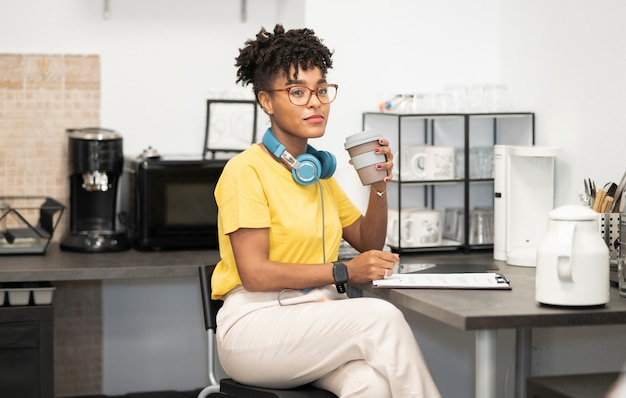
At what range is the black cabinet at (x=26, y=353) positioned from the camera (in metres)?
2.77

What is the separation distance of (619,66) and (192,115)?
1562 millimetres

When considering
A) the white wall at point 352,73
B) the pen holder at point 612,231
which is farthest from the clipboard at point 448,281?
the white wall at point 352,73

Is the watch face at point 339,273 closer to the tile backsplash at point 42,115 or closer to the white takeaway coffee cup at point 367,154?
the white takeaway coffee cup at point 367,154

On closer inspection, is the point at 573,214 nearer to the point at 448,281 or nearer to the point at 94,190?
the point at 448,281

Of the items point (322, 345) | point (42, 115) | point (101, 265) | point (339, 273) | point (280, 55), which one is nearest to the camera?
point (322, 345)

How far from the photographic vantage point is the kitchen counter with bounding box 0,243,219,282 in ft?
9.14

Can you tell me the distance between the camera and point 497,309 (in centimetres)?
201

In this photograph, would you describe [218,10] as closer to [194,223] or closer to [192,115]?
[192,115]

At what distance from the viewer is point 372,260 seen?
228 centimetres

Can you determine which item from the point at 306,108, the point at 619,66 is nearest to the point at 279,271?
the point at 306,108

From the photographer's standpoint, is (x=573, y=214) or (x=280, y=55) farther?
(x=280, y=55)

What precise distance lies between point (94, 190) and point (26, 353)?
2.10ft

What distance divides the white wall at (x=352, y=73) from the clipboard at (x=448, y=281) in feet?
1.93

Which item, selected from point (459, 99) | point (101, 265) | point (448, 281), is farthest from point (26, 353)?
point (459, 99)
